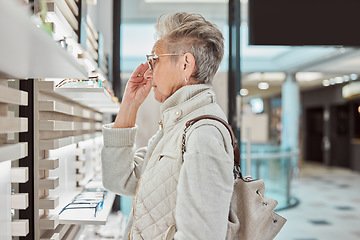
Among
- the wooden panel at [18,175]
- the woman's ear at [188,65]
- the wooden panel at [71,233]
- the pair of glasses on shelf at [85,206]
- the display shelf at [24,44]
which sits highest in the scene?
the woman's ear at [188,65]

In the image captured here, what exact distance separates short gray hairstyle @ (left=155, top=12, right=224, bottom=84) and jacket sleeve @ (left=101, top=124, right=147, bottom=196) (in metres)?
0.42

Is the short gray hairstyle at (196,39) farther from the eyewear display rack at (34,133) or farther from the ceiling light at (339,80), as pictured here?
the ceiling light at (339,80)

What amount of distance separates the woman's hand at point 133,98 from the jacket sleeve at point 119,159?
0.14 feet

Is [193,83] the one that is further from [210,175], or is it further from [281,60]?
[281,60]

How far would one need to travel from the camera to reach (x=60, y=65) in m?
0.90

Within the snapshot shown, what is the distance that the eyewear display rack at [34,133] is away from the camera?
66 centimetres

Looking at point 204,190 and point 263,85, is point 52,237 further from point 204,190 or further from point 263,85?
point 263,85

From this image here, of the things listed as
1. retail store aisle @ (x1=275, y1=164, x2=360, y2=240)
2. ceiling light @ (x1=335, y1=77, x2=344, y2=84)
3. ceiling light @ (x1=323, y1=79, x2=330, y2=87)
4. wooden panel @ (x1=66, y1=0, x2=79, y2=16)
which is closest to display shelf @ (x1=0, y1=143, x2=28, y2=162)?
wooden panel @ (x1=66, y1=0, x2=79, y2=16)

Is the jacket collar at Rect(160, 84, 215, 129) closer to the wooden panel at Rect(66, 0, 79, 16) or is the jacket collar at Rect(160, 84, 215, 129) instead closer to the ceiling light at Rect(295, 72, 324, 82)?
the wooden panel at Rect(66, 0, 79, 16)

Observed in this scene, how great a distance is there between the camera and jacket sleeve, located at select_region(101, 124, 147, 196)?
1.56 m

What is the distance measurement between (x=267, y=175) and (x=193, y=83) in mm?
6152

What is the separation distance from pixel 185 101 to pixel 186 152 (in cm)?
23

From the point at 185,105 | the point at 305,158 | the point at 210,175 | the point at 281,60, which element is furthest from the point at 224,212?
the point at 305,158

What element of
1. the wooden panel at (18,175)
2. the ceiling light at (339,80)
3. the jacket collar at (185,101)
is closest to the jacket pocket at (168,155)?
the jacket collar at (185,101)
